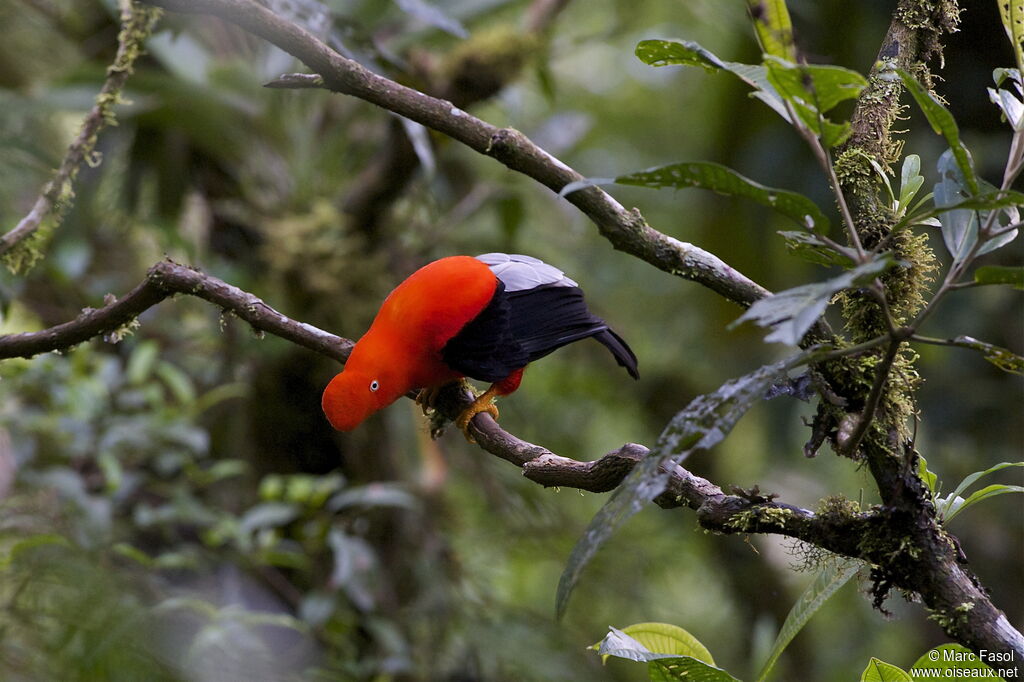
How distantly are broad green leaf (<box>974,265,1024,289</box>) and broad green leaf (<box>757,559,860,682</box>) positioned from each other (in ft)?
1.54

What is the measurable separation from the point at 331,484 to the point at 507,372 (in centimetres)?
117

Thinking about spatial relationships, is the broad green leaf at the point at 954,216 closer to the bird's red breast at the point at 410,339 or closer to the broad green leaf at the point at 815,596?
the broad green leaf at the point at 815,596

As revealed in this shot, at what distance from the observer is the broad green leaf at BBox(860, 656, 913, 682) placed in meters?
1.19

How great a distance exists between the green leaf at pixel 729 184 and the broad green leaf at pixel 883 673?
64cm

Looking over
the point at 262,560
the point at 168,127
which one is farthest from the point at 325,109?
the point at 262,560

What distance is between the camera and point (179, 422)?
2.71 metres

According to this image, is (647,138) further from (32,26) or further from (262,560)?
(262,560)

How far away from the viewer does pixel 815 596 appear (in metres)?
1.27

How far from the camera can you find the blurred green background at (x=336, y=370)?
2.55 meters

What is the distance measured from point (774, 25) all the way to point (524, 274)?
34.5 inches

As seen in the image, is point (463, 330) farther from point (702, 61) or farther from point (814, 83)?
point (814, 83)

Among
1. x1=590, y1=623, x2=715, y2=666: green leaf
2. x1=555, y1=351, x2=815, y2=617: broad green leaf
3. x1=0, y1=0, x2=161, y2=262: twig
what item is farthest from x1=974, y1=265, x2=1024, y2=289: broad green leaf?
x1=0, y1=0, x2=161, y2=262: twig

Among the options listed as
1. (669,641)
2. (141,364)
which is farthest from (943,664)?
(141,364)

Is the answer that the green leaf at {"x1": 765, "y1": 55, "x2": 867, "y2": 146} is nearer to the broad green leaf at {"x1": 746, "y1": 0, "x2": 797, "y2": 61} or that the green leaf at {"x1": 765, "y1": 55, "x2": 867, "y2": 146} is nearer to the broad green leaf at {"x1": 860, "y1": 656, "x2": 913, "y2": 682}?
the broad green leaf at {"x1": 746, "y1": 0, "x2": 797, "y2": 61}
